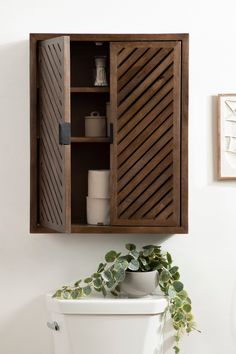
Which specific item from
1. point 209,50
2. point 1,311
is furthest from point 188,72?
point 1,311

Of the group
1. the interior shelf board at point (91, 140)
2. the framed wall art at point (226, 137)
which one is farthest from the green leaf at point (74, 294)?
the framed wall art at point (226, 137)

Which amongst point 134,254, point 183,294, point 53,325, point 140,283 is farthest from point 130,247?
point 53,325

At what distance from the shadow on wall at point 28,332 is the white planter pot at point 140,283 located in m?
0.38

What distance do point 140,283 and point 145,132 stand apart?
572 mm

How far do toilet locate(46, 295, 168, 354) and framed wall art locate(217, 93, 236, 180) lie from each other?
1.90ft

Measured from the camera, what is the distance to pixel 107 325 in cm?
277

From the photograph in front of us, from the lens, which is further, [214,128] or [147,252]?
[214,128]

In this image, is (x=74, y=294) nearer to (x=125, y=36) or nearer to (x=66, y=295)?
(x=66, y=295)

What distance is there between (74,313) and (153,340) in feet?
1.05

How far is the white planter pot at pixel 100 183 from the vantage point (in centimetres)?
283

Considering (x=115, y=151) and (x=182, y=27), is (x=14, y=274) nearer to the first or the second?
(x=115, y=151)

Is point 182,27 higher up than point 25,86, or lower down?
higher up

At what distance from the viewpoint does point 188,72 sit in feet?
9.14

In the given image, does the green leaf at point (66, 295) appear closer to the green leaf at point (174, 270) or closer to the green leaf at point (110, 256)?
the green leaf at point (110, 256)
